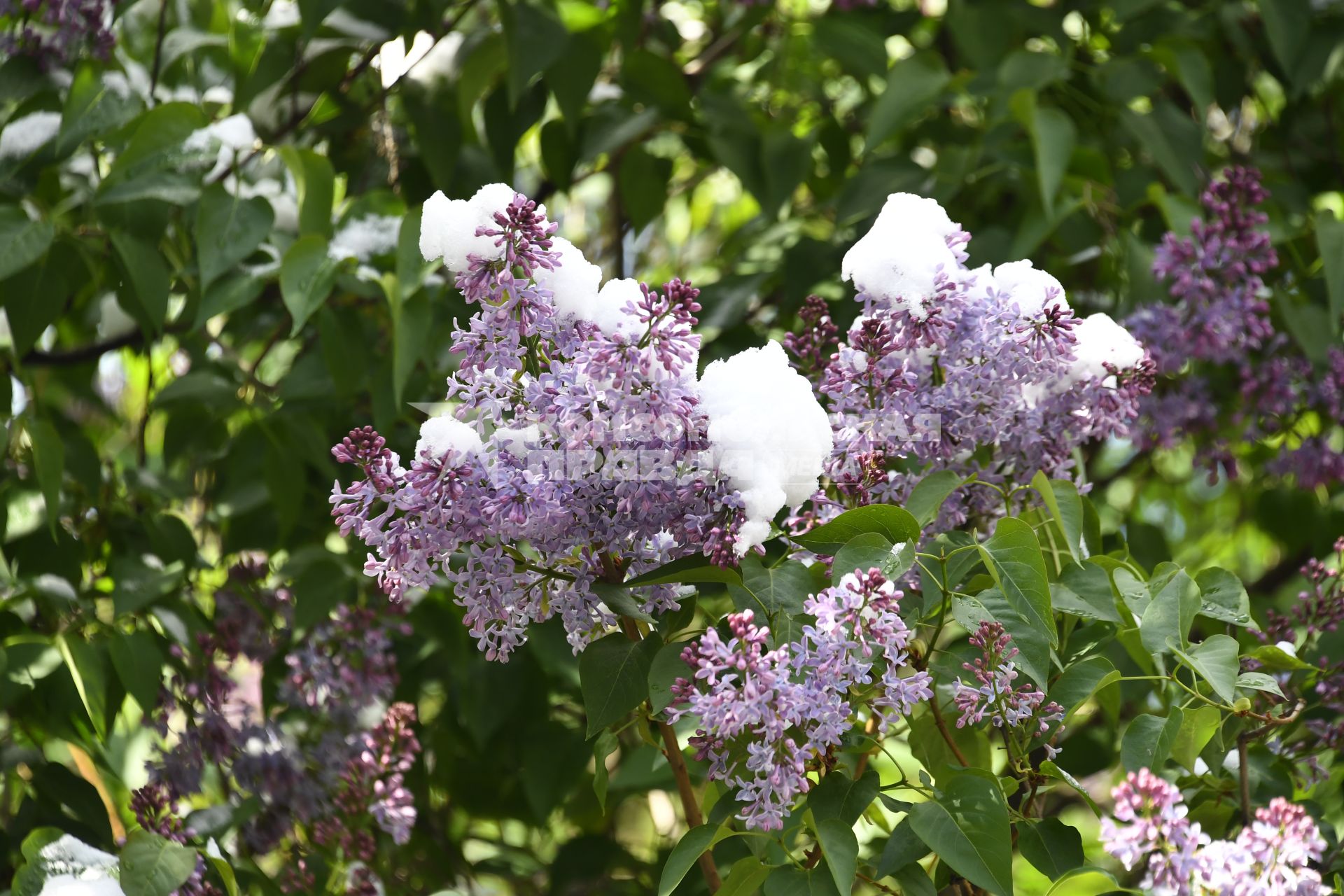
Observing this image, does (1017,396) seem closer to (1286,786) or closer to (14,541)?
(1286,786)

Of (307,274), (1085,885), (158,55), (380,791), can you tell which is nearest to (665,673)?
(1085,885)

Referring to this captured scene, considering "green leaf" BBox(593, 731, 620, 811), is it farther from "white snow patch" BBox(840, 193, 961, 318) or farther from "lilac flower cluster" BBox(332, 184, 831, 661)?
"white snow patch" BBox(840, 193, 961, 318)

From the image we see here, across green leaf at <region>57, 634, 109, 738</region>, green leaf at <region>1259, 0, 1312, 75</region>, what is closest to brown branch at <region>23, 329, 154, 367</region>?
green leaf at <region>57, 634, 109, 738</region>

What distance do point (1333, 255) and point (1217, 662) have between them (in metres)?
0.70

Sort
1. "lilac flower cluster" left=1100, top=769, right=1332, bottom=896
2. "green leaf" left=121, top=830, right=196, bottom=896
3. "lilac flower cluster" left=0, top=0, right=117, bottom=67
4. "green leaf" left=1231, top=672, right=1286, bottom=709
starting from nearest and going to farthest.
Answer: "lilac flower cluster" left=1100, top=769, right=1332, bottom=896
"green leaf" left=1231, top=672, right=1286, bottom=709
"green leaf" left=121, top=830, right=196, bottom=896
"lilac flower cluster" left=0, top=0, right=117, bottom=67

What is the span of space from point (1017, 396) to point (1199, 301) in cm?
59

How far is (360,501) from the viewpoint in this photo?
2.25ft

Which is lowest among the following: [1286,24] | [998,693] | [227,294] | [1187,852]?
[1187,852]

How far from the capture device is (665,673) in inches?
26.9

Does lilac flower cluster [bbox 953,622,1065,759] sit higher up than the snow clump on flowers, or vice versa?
the snow clump on flowers

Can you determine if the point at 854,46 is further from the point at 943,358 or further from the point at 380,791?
the point at 380,791

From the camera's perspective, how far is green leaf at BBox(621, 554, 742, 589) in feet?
2.17

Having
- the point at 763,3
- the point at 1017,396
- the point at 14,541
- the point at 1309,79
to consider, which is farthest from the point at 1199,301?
the point at 14,541

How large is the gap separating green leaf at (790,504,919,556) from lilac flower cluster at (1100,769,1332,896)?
0.17 meters
